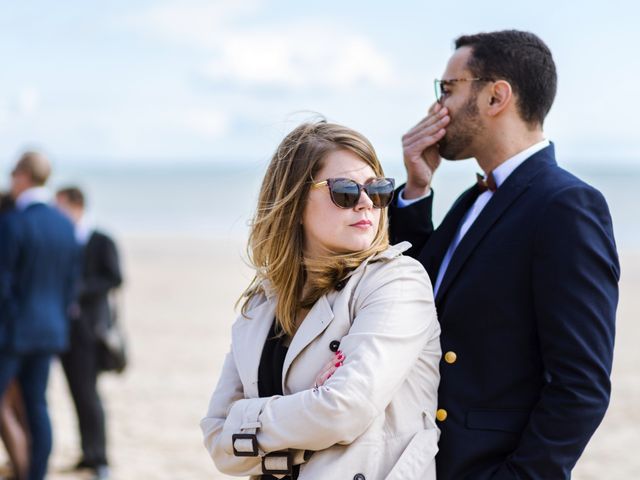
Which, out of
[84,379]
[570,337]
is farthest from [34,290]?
[570,337]

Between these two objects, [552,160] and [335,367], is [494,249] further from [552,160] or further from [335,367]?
[335,367]

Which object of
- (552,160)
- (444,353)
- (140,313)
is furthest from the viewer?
(140,313)

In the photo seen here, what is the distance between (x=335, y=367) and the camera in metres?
2.30

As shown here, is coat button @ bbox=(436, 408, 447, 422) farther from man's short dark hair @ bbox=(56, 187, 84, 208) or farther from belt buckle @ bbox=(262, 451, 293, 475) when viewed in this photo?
man's short dark hair @ bbox=(56, 187, 84, 208)

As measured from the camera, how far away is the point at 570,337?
2408 millimetres

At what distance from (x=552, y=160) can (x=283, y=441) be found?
1213mm

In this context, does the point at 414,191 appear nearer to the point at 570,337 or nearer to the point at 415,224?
the point at 415,224

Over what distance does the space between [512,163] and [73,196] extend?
16.3 ft

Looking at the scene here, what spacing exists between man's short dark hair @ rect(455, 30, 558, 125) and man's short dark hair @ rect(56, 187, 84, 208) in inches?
189

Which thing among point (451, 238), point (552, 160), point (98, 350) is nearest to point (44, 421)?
point (98, 350)

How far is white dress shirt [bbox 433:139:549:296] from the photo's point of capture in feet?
9.19

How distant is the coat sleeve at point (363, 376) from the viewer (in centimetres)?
221

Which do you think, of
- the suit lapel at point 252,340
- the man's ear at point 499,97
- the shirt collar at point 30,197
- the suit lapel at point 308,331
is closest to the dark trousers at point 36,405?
the shirt collar at point 30,197

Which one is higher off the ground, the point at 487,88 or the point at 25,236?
the point at 487,88
